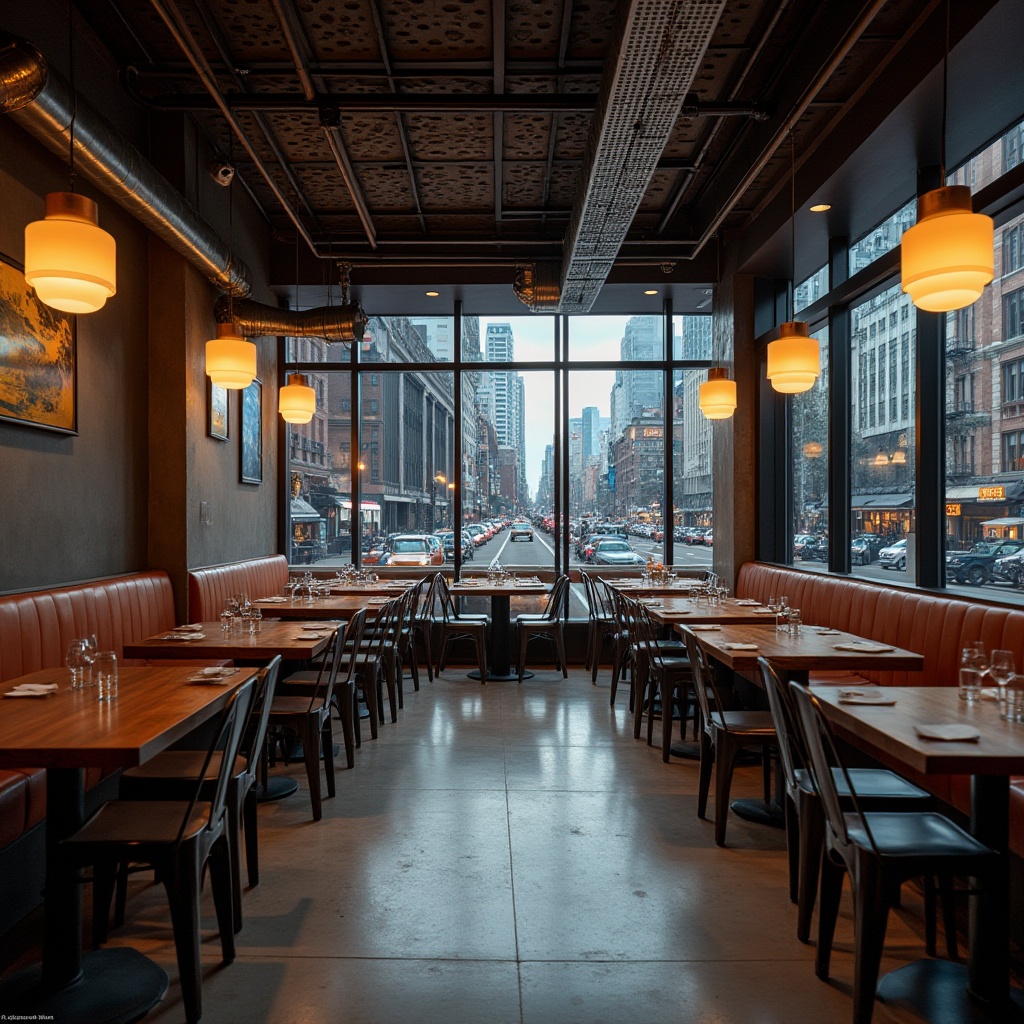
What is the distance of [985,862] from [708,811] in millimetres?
1943

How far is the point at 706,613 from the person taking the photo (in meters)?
5.56

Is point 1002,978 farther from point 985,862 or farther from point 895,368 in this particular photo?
point 895,368

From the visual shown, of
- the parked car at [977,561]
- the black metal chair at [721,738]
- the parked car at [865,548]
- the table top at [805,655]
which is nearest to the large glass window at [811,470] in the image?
the parked car at [865,548]

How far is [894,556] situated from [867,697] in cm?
326

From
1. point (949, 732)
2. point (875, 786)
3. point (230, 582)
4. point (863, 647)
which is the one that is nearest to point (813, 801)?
point (875, 786)

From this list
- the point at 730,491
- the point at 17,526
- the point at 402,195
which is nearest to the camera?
the point at 17,526

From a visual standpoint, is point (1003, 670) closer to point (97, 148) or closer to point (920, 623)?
point (920, 623)

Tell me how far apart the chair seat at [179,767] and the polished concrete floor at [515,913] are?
55 cm

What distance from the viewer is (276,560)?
8203 mm

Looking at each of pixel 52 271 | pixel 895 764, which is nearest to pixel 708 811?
pixel 895 764

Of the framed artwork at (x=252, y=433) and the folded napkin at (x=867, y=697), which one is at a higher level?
the framed artwork at (x=252, y=433)

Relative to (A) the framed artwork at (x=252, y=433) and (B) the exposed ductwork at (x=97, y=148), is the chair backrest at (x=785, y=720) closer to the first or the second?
(B) the exposed ductwork at (x=97, y=148)

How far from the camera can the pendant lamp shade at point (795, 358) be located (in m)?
5.12

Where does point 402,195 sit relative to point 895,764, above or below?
above
